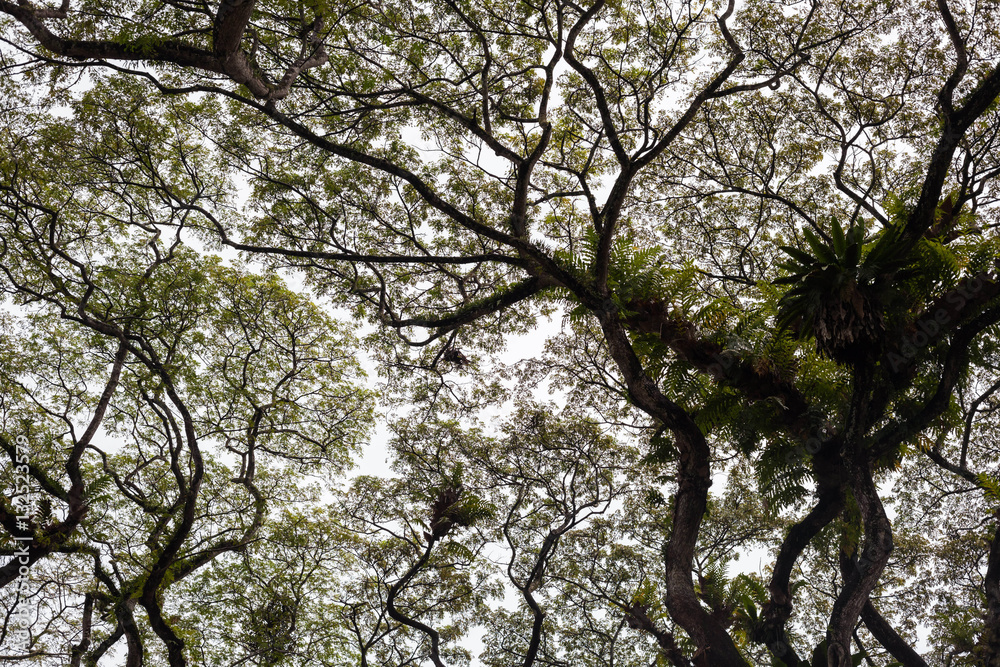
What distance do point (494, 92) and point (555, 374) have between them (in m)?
4.74

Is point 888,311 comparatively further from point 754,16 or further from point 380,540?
point 380,540

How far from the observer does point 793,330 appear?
6680 mm

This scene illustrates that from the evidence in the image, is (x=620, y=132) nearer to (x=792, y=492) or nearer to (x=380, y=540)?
(x=792, y=492)

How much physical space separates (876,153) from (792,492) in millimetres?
5397

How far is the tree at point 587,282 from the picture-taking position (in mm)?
6609

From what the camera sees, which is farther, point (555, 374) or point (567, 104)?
point (555, 374)

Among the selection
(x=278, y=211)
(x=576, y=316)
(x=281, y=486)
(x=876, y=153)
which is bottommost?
(x=576, y=316)

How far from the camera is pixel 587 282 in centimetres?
681

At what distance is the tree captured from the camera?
661 centimetres

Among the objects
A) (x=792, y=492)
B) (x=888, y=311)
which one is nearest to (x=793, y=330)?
(x=888, y=311)

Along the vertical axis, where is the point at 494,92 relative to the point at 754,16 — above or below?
below

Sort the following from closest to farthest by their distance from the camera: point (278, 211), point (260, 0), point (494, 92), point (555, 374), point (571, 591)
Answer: point (260, 0)
point (494, 92)
point (278, 211)
point (555, 374)
point (571, 591)

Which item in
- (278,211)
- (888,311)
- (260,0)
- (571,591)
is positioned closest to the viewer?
(888,311)

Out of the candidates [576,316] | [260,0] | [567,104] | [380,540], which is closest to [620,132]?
[567,104]
